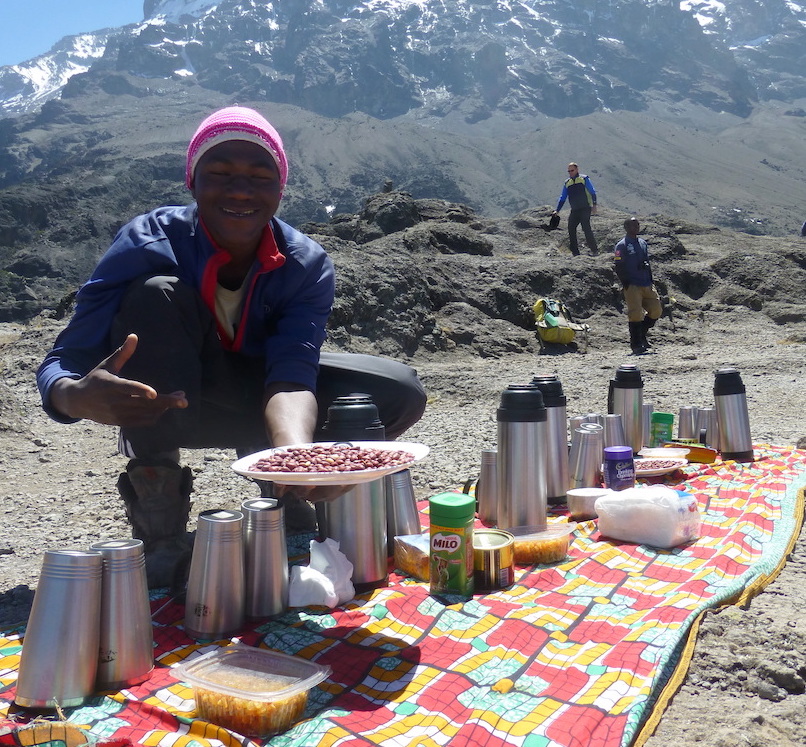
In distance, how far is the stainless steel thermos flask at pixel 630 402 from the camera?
3.38 metres

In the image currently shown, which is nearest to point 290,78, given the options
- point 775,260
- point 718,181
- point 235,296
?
point 718,181

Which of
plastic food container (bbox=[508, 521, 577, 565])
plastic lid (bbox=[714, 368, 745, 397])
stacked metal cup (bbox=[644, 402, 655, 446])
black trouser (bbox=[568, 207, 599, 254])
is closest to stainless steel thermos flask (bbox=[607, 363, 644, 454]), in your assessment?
stacked metal cup (bbox=[644, 402, 655, 446])

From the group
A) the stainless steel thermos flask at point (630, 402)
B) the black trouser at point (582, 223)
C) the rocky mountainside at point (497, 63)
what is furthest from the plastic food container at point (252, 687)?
the rocky mountainside at point (497, 63)

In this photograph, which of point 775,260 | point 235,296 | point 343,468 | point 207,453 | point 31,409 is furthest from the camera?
point 775,260

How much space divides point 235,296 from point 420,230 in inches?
432

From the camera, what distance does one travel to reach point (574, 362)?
8859 millimetres

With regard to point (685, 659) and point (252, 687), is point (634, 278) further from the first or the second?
point (252, 687)

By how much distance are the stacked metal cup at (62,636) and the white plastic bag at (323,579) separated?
51cm

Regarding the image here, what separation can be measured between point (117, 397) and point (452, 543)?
87 cm

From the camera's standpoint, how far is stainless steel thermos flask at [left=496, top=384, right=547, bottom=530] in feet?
7.85

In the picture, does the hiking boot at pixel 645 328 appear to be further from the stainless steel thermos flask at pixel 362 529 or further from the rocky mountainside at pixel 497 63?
the rocky mountainside at pixel 497 63

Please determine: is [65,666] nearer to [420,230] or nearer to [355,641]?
[355,641]

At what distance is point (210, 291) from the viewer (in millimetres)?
2314

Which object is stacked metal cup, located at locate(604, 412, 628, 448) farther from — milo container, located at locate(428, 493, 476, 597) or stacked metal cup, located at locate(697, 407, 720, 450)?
milo container, located at locate(428, 493, 476, 597)
